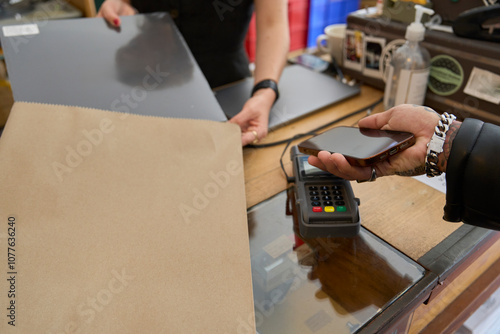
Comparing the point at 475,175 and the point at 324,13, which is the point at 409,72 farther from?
the point at 324,13

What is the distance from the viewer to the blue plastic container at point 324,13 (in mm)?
2834

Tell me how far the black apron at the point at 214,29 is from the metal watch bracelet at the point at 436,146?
765 mm

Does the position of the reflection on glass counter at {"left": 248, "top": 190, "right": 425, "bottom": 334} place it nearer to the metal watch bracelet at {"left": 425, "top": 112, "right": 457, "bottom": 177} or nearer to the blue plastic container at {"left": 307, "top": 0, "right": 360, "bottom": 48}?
the metal watch bracelet at {"left": 425, "top": 112, "right": 457, "bottom": 177}

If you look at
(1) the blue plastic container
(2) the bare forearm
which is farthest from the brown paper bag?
(1) the blue plastic container

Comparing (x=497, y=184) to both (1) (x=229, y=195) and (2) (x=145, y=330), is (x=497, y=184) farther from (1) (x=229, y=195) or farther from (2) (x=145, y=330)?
(2) (x=145, y=330)

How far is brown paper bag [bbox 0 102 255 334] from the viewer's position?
429 millimetres

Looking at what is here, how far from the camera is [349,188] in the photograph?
0.65m

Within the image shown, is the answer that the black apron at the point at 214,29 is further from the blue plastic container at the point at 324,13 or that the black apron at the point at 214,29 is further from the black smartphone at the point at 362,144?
the blue plastic container at the point at 324,13

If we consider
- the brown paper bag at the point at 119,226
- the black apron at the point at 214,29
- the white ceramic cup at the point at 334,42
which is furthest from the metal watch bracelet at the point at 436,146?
the black apron at the point at 214,29

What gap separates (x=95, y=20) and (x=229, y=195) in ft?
2.01

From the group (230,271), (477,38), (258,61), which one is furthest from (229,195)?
(477,38)

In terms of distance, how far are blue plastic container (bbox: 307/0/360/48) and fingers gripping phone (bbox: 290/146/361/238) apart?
97.4 inches

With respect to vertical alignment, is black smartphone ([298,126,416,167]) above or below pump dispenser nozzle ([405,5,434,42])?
below

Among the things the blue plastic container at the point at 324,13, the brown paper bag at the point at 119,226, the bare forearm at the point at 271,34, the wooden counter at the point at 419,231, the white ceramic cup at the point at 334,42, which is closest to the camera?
the brown paper bag at the point at 119,226
